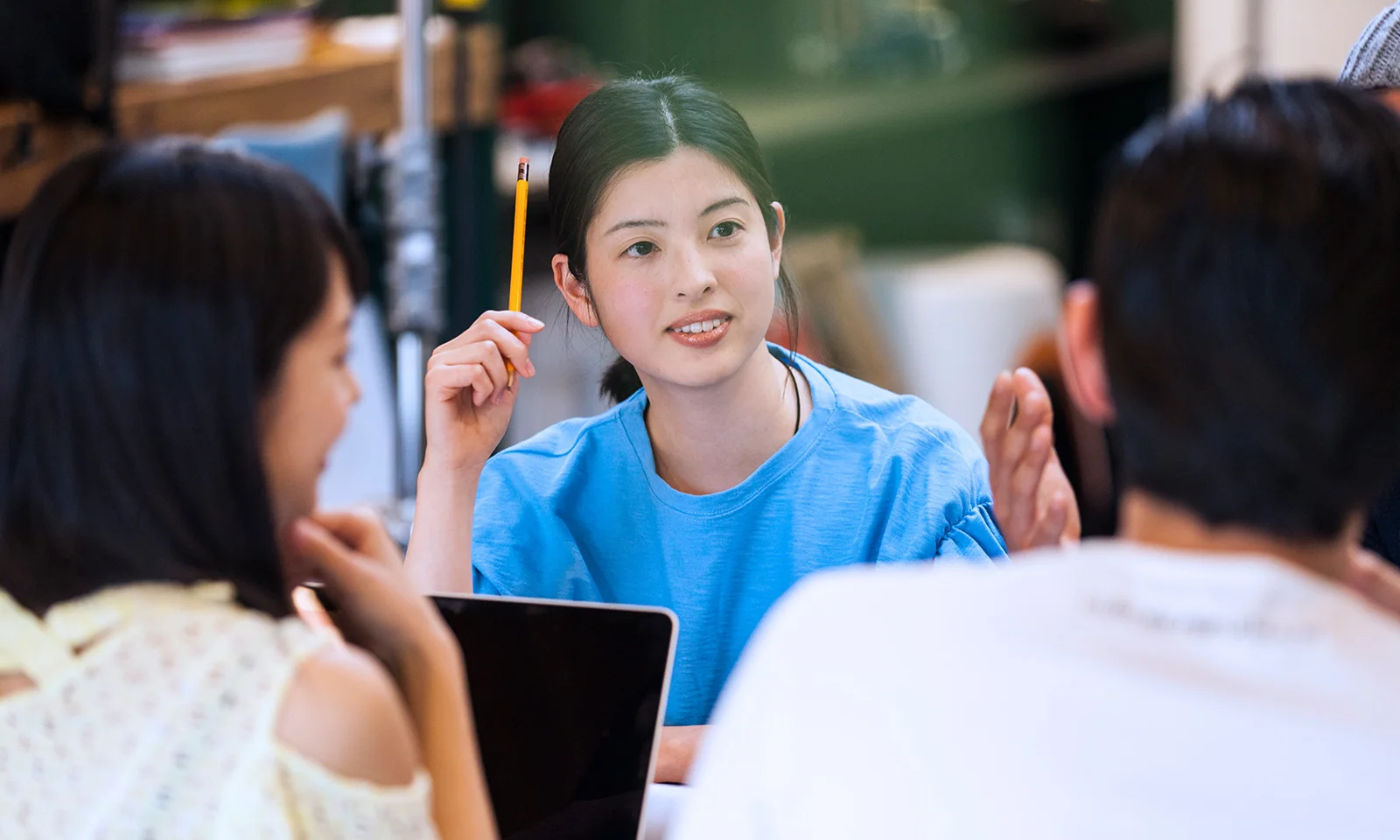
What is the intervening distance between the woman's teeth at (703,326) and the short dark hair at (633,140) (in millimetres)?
77

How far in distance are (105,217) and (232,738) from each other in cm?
27

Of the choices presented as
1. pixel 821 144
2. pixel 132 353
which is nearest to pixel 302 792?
pixel 132 353

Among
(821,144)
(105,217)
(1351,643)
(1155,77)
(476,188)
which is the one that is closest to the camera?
(1351,643)

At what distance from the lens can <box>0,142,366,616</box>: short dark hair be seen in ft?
2.39

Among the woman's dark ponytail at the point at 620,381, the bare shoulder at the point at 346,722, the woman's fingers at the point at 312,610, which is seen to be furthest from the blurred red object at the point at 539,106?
the bare shoulder at the point at 346,722

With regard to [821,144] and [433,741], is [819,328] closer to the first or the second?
[821,144]

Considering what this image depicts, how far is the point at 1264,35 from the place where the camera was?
129 inches

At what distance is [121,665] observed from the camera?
0.72 metres

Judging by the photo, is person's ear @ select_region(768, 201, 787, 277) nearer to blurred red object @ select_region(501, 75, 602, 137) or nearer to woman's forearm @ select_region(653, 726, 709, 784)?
woman's forearm @ select_region(653, 726, 709, 784)

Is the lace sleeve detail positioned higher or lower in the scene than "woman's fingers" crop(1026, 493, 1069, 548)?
lower

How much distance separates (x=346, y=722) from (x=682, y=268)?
0.47 meters

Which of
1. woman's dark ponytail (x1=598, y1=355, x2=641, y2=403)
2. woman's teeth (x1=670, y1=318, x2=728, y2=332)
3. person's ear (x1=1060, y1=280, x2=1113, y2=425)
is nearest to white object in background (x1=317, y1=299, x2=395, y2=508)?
woman's dark ponytail (x1=598, y1=355, x2=641, y2=403)

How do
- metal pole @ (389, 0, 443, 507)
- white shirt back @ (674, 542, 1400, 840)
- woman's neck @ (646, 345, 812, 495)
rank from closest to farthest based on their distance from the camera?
white shirt back @ (674, 542, 1400, 840) < woman's neck @ (646, 345, 812, 495) < metal pole @ (389, 0, 443, 507)

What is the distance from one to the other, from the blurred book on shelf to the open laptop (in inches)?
61.8
